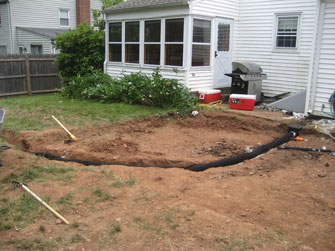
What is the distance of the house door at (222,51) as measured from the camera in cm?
1199

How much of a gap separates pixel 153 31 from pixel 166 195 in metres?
8.76

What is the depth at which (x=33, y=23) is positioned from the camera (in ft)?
77.5

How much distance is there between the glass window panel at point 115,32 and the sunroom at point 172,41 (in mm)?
39

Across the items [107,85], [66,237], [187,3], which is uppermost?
[187,3]

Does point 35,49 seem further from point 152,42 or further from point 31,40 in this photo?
point 152,42

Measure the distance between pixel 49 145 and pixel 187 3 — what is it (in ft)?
20.9

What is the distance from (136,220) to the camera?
12.9 ft

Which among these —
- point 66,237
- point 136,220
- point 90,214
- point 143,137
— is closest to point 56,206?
point 90,214

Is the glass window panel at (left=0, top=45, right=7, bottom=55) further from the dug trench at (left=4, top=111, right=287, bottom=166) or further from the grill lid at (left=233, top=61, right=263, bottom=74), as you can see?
the grill lid at (left=233, top=61, right=263, bottom=74)

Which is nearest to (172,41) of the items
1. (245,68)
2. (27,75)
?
(245,68)

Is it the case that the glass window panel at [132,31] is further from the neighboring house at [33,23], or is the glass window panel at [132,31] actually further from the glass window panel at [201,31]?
the neighboring house at [33,23]

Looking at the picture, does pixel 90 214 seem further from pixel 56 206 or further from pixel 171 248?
pixel 171 248

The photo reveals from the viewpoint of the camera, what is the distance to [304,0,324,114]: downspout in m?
8.45

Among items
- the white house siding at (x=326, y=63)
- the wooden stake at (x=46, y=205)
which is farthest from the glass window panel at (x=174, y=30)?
the wooden stake at (x=46, y=205)
